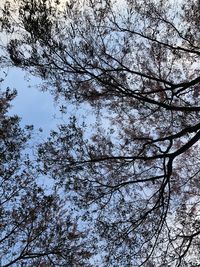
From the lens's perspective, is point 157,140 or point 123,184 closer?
point 157,140

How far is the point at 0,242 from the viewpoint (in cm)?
913

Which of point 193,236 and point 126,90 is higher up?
point 126,90

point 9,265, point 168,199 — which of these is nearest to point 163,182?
point 168,199

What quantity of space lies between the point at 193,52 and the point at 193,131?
2275mm

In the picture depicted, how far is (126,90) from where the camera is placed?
898 cm

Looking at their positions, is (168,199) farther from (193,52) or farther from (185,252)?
(193,52)

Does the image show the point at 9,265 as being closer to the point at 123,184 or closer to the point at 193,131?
the point at 123,184

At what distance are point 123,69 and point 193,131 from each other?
2.44 meters

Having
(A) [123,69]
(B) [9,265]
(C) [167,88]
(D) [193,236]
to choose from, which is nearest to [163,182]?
(D) [193,236]

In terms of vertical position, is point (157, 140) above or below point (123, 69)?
below

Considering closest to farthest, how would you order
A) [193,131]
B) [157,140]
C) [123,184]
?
[193,131] → [157,140] → [123,184]

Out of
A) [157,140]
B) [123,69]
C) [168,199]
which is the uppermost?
[123,69]

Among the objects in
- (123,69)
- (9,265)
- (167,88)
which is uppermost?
(123,69)

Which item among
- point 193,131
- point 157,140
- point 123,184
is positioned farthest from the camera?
point 123,184
